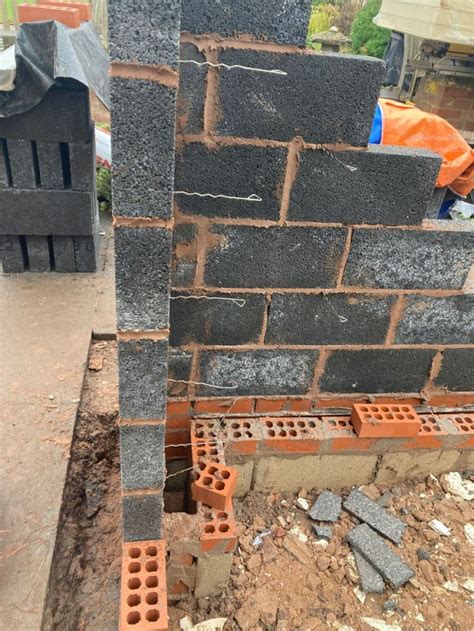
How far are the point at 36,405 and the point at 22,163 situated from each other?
198 cm

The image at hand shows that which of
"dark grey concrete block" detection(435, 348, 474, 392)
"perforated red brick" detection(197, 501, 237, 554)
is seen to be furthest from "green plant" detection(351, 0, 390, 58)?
"perforated red brick" detection(197, 501, 237, 554)

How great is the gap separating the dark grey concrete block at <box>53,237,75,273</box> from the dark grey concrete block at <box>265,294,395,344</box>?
248 centimetres

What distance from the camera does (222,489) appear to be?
7.29ft

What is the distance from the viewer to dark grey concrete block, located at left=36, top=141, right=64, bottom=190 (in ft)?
12.5

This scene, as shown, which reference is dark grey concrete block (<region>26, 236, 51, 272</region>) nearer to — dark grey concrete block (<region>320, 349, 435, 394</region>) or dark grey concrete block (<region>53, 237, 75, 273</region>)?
dark grey concrete block (<region>53, 237, 75, 273</region>)

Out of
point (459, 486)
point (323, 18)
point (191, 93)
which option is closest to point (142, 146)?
point (191, 93)

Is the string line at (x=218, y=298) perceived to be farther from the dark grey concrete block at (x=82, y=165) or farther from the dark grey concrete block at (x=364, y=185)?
the dark grey concrete block at (x=82, y=165)

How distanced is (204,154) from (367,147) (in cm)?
66

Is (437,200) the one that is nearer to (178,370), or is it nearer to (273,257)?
(273,257)

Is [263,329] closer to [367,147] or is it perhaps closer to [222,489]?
[222,489]

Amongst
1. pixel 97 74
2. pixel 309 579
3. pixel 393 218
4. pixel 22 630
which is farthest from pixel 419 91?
pixel 22 630

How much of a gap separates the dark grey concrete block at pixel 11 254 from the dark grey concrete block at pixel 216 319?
96.1 inches

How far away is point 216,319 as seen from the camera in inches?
92.9

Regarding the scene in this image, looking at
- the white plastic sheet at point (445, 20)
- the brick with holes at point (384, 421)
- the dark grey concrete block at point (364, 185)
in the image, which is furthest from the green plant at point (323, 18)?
the brick with holes at point (384, 421)
